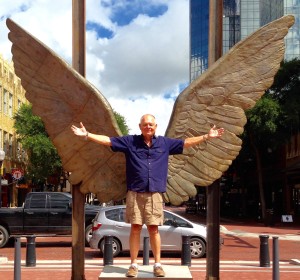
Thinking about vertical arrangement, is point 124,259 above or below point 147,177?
below

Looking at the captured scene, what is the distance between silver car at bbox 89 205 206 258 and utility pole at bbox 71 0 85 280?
26.9 feet

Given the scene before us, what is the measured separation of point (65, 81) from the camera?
644cm

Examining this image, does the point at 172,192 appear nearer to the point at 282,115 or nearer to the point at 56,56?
the point at 56,56

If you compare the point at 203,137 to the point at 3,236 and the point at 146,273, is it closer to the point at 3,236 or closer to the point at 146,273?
the point at 146,273

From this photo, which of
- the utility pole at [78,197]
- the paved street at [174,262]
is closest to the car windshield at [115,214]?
the paved street at [174,262]

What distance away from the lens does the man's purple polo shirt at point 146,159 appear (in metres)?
6.21

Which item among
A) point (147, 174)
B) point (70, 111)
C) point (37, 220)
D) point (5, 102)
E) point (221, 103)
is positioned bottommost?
point (37, 220)

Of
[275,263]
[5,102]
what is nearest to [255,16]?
[5,102]

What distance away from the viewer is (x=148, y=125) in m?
6.23

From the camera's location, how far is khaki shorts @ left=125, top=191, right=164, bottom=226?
6.18 metres

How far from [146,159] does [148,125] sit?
38 cm

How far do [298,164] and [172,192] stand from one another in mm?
27961

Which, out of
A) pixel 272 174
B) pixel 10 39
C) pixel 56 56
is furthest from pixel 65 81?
pixel 272 174

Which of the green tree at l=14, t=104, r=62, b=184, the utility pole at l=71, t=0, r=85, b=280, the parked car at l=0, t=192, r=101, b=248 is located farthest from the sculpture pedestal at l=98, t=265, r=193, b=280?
the green tree at l=14, t=104, r=62, b=184
